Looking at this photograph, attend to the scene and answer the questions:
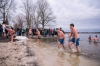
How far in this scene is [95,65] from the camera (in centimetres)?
628

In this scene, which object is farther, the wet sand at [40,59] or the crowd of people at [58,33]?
the crowd of people at [58,33]

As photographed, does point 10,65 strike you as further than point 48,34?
No

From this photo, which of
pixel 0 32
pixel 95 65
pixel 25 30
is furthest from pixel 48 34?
pixel 95 65

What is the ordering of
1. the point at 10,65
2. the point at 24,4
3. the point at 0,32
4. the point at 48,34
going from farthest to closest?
the point at 24,4 < the point at 48,34 < the point at 0,32 < the point at 10,65

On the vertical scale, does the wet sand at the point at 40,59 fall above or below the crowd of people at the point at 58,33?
below

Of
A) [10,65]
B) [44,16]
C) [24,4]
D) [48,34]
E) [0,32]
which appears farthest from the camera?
[44,16]

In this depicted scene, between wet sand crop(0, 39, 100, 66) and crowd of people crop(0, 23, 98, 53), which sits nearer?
wet sand crop(0, 39, 100, 66)

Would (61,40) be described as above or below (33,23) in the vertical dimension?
below

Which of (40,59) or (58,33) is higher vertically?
(58,33)

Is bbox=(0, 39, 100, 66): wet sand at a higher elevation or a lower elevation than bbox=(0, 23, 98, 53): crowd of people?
lower

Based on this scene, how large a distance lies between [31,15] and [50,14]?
6165 mm

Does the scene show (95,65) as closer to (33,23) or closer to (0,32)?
(0,32)

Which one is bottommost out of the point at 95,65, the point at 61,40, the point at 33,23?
the point at 95,65

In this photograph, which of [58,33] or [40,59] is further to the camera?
[58,33]
